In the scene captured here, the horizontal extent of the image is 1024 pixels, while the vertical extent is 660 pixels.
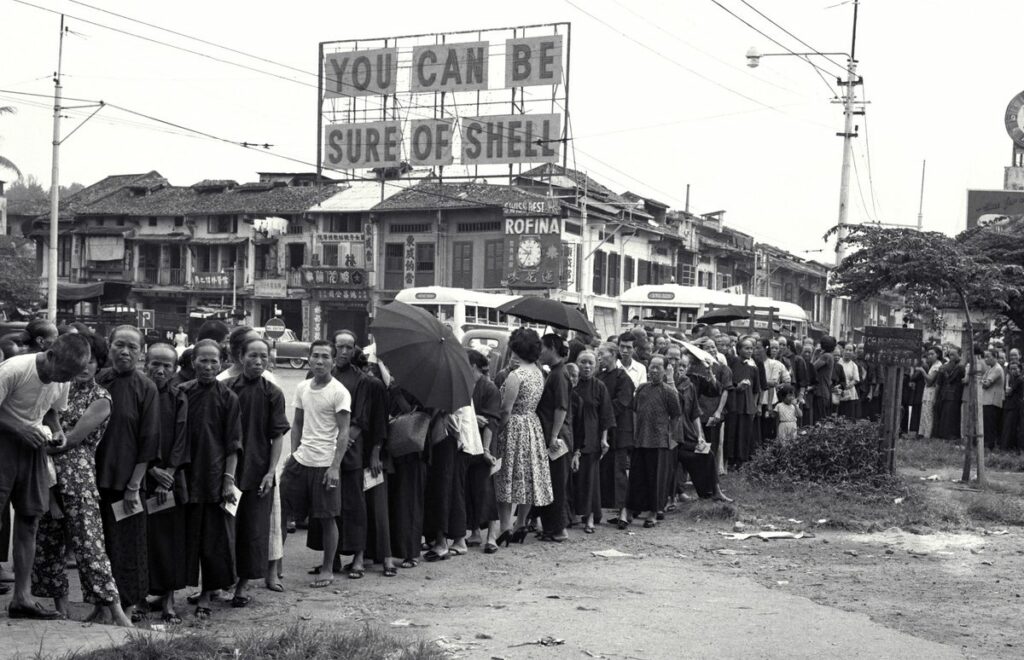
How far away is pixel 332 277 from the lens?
51375mm

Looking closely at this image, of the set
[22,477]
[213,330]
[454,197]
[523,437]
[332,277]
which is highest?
[454,197]

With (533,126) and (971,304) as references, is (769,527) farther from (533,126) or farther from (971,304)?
(533,126)

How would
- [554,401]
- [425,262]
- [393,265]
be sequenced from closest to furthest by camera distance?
1. [554,401]
2. [425,262]
3. [393,265]

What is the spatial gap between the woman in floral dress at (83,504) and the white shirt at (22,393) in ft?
0.82

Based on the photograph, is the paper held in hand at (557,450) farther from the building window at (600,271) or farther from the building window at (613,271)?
the building window at (613,271)

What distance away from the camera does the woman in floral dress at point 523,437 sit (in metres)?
9.65

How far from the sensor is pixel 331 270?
51.1m

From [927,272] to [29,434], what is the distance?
10.3 metres

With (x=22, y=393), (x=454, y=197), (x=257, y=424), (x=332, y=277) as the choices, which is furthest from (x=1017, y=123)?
(x=22, y=393)

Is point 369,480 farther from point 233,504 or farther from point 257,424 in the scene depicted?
point 233,504

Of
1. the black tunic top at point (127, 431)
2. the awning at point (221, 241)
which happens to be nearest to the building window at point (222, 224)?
the awning at point (221, 241)

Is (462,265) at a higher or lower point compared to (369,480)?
higher

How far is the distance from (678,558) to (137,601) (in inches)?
180

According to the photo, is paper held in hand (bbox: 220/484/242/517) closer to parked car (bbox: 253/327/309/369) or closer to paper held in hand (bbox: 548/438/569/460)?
paper held in hand (bbox: 548/438/569/460)
